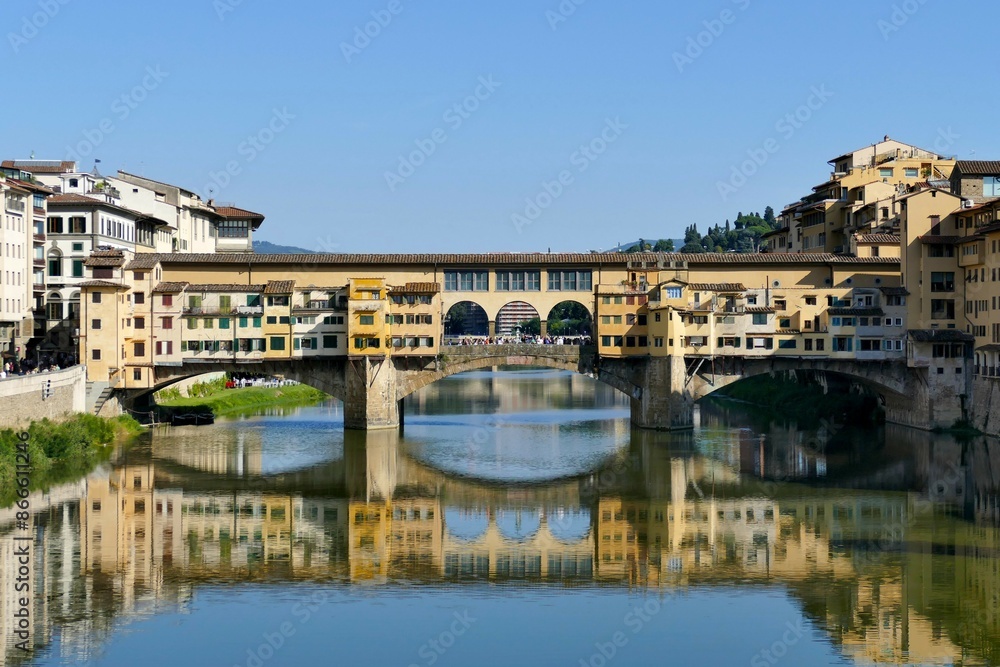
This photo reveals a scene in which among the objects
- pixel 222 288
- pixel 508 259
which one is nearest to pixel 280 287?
pixel 222 288

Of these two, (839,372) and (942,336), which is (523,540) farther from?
(942,336)

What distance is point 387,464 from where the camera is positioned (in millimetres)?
49469

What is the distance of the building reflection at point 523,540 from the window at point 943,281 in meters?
12.0

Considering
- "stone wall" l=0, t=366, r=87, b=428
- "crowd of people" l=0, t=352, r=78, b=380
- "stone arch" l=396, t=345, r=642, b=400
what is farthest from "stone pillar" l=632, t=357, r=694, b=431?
"crowd of people" l=0, t=352, r=78, b=380

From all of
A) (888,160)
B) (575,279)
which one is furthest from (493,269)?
(888,160)

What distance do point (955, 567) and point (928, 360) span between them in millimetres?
27003

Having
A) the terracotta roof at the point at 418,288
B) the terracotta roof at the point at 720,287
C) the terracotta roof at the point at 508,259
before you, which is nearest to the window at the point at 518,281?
the terracotta roof at the point at 508,259

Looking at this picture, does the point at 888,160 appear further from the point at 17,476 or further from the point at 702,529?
the point at 17,476

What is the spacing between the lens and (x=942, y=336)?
57.4 metres

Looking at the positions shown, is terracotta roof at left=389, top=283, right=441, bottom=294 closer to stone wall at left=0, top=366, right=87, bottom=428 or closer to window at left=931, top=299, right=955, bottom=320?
stone wall at left=0, top=366, right=87, bottom=428

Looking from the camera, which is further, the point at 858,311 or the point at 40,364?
the point at 858,311

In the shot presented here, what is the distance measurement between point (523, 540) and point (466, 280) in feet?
87.7

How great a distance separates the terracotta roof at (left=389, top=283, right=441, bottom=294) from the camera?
5922cm

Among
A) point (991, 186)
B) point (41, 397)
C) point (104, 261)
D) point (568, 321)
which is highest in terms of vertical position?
point (991, 186)
